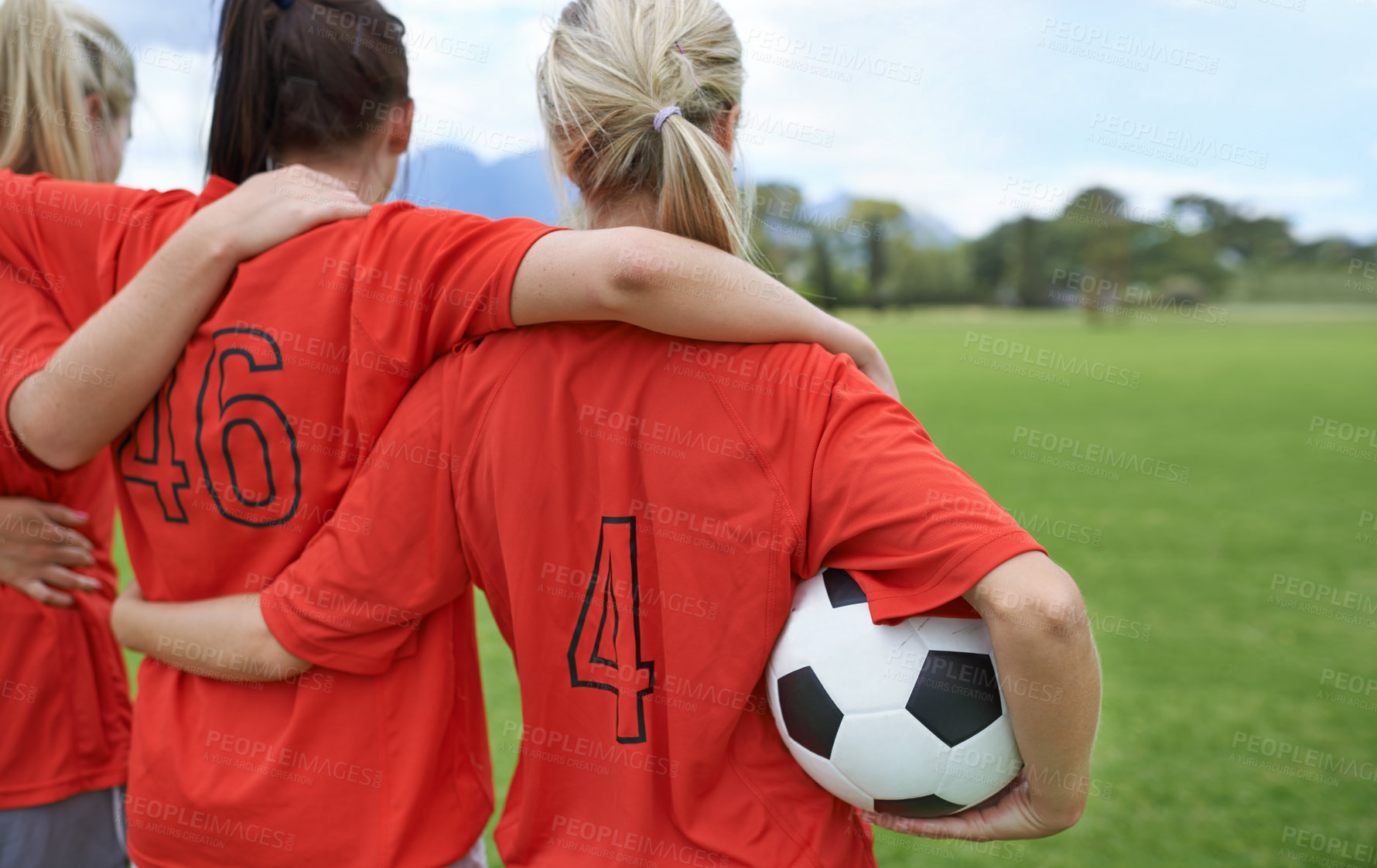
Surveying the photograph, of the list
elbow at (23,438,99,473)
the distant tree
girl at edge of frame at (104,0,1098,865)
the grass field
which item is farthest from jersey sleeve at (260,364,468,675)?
the distant tree

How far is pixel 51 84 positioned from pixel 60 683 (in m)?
1.31

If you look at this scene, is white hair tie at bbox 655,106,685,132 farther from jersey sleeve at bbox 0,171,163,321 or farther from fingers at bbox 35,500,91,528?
fingers at bbox 35,500,91,528

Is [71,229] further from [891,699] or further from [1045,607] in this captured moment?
[1045,607]

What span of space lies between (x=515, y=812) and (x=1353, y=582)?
7.54m

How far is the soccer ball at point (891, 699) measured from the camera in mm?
1351

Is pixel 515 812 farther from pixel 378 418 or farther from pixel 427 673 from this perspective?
pixel 378 418

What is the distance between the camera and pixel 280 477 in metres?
1.49

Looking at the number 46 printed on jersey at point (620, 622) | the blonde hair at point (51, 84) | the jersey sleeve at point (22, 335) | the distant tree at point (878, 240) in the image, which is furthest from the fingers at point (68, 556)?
the distant tree at point (878, 240)

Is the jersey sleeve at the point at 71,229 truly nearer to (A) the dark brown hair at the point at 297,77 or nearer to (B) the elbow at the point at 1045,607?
(A) the dark brown hair at the point at 297,77

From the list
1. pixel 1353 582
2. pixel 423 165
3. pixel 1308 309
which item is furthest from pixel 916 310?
pixel 423 165

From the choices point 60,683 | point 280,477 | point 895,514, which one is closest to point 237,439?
point 280,477

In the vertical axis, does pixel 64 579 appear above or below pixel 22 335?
below

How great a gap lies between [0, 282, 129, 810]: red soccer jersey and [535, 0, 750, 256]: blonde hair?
1.24 m

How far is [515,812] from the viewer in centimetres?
156
